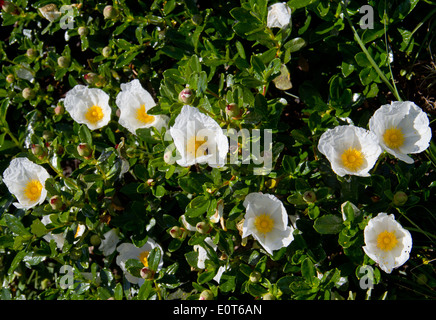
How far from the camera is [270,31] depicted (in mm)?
1982

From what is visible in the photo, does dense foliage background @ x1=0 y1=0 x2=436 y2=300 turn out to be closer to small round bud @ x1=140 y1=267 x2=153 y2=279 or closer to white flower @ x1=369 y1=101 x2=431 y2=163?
small round bud @ x1=140 y1=267 x2=153 y2=279

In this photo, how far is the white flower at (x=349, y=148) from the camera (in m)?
1.69

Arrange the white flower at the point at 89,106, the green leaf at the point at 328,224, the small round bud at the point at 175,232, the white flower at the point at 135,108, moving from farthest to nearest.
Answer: the white flower at the point at 89,106 → the white flower at the point at 135,108 → the small round bud at the point at 175,232 → the green leaf at the point at 328,224

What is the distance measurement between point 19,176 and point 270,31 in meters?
1.30

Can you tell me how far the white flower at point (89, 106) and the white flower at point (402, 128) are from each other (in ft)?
3.99

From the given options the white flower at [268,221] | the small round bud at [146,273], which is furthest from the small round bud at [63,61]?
the white flower at [268,221]

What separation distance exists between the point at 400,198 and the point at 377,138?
0.84 ft

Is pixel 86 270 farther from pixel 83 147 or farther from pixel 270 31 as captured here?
pixel 270 31

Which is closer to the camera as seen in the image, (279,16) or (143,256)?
(279,16)

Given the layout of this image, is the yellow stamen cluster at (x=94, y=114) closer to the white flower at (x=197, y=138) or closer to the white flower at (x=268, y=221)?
the white flower at (x=197, y=138)

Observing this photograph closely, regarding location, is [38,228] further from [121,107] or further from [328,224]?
[328,224]

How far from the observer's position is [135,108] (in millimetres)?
2100

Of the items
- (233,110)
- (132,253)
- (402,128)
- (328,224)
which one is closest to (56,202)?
(132,253)

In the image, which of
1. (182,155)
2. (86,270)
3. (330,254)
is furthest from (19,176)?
(330,254)
